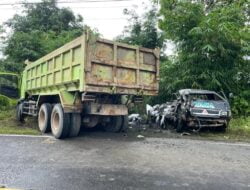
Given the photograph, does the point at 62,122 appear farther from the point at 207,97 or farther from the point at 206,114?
the point at 207,97

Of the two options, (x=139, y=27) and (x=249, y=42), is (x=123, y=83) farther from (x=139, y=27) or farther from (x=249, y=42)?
(x=139, y=27)

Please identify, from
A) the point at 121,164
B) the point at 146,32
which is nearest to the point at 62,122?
the point at 121,164

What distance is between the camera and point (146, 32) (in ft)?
73.0

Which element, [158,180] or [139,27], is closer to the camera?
[158,180]

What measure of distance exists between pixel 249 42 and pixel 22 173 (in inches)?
506

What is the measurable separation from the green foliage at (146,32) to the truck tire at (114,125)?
12.1 m

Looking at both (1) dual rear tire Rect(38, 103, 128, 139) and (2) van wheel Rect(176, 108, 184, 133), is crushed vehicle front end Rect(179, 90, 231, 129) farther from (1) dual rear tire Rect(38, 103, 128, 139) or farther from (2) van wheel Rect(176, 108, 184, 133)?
(1) dual rear tire Rect(38, 103, 128, 139)

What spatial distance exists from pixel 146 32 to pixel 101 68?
47.1ft

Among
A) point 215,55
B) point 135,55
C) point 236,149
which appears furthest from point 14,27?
point 236,149

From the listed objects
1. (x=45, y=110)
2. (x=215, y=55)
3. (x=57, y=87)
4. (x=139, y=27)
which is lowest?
(x=45, y=110)

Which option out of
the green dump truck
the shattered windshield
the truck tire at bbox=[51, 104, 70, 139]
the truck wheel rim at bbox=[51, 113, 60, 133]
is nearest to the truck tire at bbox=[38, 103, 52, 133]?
the green dump truck

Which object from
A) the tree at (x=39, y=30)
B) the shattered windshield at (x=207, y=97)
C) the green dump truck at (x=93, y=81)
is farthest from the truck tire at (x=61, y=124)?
the tree at (x=39, y=30)

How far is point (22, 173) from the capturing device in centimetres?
523

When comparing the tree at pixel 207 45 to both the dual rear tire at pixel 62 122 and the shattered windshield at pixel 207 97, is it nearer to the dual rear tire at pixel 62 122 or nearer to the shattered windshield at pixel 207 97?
the shattered windshield at pixel 207 97
